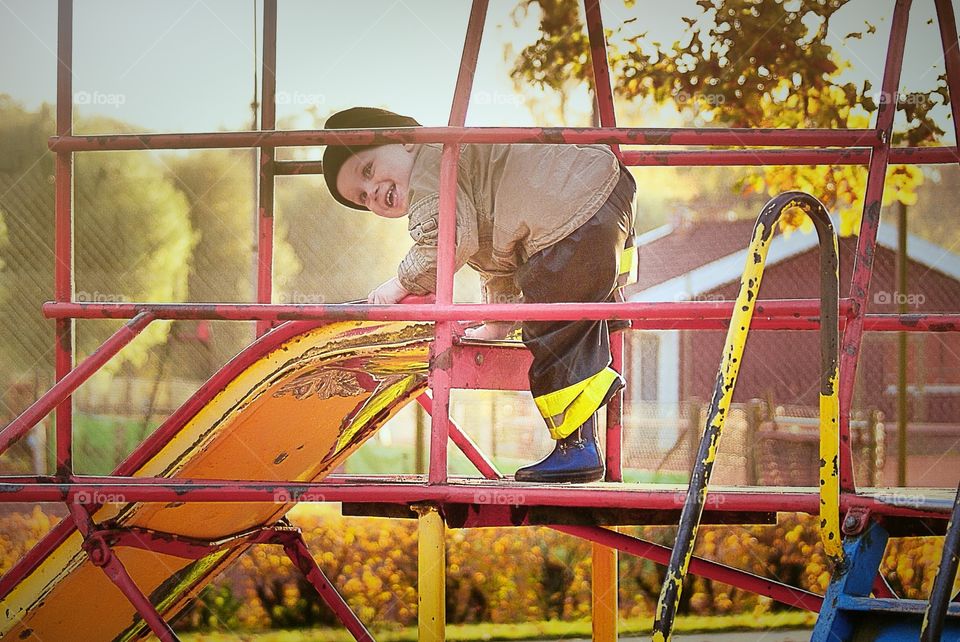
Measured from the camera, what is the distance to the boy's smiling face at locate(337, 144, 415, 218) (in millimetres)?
2994

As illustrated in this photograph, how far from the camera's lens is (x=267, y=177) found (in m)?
3.44

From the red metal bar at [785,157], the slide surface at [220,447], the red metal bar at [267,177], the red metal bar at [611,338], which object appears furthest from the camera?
the red metal bar at [267,177]

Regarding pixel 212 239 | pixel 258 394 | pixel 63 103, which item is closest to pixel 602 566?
pixel 258 394

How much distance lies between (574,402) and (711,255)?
25.3ft

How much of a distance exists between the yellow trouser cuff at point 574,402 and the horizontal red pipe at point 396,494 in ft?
1.14

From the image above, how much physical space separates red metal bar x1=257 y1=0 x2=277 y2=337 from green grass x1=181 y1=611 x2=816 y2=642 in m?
3.14

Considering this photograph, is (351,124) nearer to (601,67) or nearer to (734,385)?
(601,67)

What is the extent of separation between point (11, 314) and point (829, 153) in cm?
576

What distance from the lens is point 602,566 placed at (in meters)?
3.35

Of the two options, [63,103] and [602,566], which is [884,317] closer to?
[602,566]

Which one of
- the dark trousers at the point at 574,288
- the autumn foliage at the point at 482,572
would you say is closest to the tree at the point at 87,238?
the autumn foliage at the point at 482,572

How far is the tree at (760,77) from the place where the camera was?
6.14 meters

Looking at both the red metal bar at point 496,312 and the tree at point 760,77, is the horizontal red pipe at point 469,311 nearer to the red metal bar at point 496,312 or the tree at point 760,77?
the red metal bar at point 496,312

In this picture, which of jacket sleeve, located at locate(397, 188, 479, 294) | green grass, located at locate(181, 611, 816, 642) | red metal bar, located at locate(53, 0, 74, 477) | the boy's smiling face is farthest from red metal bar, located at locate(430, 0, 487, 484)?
green grass, located at locate(181, 611, 816, 642)
